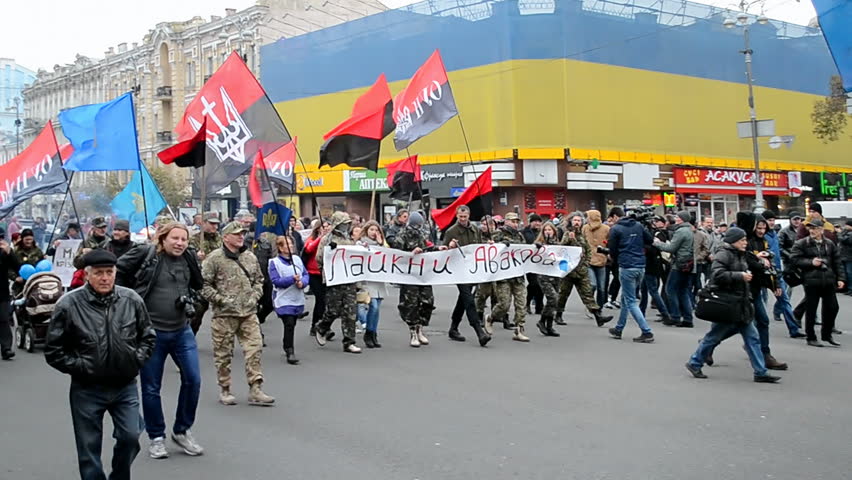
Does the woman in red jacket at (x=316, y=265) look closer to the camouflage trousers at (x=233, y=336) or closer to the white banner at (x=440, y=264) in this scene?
the white banner at (x=440, y=264)

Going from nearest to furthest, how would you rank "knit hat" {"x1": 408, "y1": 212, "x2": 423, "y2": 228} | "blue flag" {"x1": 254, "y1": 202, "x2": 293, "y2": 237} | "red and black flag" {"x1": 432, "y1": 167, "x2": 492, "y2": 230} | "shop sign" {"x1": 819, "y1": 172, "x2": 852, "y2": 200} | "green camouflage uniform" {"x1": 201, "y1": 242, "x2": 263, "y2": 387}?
1. "green camouflage uniform" {"x1": 201, "y1": 242, "x2": 263, "y2": 387}
2. "blue flag" {"x1": 254, "y1": 202, "x2": 293, "y2": 237}
3. "knit hat" {"x1": 408, "y1": 212, "x2": 423, "y2": 228}
4. "red and black flag" {"x1": 432, "y1": 167, "x2": 492, "y2": 230}
5. "shop sign" {"x1": 819, "y1": 172, "x2": 852, "y2": 200}

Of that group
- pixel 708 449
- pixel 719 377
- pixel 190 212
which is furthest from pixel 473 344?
pixel 190 212

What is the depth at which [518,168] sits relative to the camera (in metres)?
34.1

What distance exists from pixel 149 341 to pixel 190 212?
3134 centimetres

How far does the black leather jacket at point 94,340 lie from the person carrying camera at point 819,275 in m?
8.35

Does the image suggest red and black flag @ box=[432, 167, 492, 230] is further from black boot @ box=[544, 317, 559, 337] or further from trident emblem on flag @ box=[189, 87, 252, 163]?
trident emblem on flag @ box=[189, 87, 252, 163]

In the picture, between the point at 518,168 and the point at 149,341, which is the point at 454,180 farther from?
the point at 149,341

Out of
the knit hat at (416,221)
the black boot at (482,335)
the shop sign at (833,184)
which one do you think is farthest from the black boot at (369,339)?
the shop sign at (833,184)

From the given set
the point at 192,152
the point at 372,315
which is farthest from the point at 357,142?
the point at 192,152

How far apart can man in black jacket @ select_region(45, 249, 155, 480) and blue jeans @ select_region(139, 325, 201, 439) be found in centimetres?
116

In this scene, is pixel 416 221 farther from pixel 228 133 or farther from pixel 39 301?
pixel 39 301

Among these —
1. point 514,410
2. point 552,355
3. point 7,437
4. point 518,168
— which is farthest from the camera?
point 518,168

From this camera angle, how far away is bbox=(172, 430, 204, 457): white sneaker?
20.1ft

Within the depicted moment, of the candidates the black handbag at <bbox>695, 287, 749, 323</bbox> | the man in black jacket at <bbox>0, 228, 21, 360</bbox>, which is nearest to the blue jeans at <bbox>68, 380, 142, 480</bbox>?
the black handbag at <bbox>695, 287, 749, 323</bbox>
